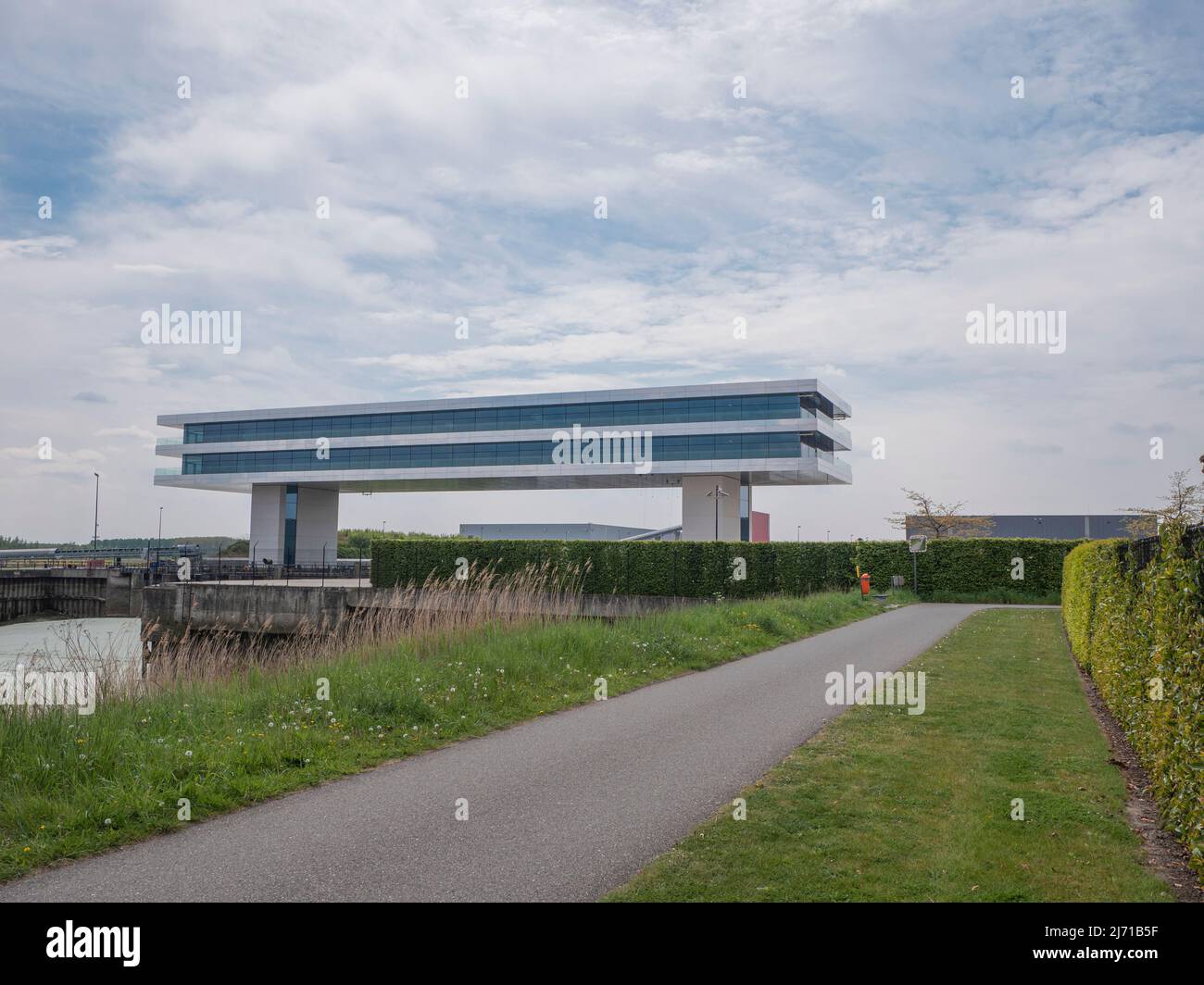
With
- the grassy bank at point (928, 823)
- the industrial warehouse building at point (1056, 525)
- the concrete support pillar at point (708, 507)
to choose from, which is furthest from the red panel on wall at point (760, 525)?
the grassy bank at point (928, 823)

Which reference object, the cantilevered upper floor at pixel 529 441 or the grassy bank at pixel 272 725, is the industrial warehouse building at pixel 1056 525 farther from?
the grassy bank at pixel 272 725

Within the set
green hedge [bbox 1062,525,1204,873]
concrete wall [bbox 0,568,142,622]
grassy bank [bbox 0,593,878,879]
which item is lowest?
concrete wall [bbox 0,568,142,622]

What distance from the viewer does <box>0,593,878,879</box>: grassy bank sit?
20.0 feet

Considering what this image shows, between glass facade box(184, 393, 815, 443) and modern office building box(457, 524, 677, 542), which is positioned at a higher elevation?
glass facade box(184, 393, 815, 443)

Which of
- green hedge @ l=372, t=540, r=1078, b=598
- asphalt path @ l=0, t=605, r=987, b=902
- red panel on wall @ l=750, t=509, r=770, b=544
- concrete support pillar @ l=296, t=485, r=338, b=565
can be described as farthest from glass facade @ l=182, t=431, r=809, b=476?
asphalt path @ l=0, t=605, r=987, b=902

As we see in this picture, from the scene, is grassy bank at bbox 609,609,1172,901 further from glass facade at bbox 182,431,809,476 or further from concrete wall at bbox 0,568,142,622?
glass facade at bbox 182,431,809,476

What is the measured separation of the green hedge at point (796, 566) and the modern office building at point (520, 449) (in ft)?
52.6

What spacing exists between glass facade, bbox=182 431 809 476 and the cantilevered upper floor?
0.07 meters

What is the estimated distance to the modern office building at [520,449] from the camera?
5528 cm

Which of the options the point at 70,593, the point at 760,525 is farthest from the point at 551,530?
the point at 70,593
